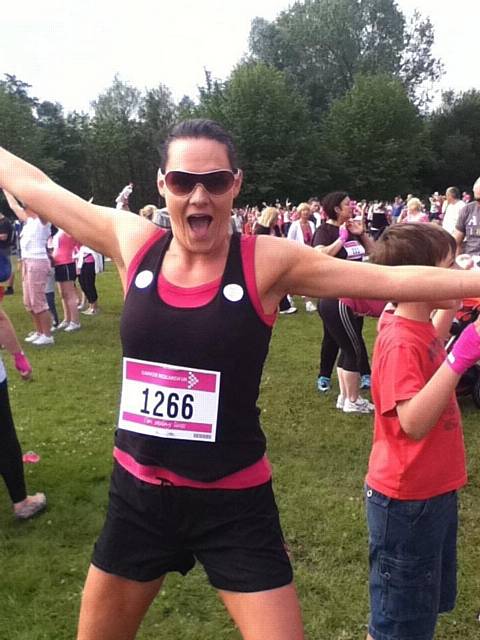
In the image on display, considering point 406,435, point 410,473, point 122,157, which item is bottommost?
point 410,473

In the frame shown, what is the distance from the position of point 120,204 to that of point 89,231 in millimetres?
9127

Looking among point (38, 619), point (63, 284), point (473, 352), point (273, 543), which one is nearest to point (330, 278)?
point (473, 352)

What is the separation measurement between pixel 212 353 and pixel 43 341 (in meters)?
8.20

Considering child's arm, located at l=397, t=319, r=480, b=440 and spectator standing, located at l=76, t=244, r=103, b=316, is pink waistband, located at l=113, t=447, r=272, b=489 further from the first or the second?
spectator standing, located at l=76, t=244, r=103, b=316

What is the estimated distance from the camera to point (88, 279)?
455 inches

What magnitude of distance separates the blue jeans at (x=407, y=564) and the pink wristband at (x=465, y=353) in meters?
0.55

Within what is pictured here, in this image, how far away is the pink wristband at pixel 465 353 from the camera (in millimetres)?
2012

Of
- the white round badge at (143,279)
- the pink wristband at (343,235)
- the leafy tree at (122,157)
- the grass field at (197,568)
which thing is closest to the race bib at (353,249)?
the pink wristband at (343,235)

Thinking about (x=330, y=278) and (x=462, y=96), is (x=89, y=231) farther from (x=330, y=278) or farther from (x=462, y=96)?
(x=462, y=96)

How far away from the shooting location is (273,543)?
214 centimetres

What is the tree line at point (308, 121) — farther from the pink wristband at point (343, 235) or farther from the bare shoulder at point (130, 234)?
the bare shoulder at point (130, 234)

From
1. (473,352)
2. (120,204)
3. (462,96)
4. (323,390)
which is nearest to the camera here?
(473,352)

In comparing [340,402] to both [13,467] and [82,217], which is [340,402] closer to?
[13,467]

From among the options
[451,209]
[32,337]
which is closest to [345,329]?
[32,337]
